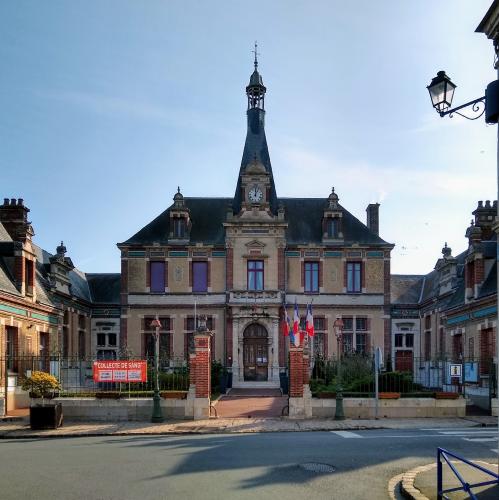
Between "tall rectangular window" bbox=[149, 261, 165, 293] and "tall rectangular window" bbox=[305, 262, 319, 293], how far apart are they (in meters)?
8.28

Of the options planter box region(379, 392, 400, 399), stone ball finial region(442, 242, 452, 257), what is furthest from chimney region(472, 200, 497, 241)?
planter box region(379, 392, 400, 399)

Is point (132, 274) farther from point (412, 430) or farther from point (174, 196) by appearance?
point (412, 430)

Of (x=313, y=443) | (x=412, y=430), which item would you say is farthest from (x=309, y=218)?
(x=313, y=443)

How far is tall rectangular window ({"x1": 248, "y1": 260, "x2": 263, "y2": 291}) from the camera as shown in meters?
36.8

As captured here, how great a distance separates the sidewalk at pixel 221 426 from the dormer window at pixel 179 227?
59.8 ft

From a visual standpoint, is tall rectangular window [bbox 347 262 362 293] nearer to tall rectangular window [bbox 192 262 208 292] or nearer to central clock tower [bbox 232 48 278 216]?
central clock tower [bbox 232 48 278 216]

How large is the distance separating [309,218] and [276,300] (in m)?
5.80

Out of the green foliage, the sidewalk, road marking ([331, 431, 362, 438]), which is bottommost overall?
the sidewalk

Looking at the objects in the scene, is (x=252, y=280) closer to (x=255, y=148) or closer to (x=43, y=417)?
(x=255, y=148)

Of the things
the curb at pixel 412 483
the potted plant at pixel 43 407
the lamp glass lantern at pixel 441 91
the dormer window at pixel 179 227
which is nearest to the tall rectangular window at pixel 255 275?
the dormer window at pixel 179 227

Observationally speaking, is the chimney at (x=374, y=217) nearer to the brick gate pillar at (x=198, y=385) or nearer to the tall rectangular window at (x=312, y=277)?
the tall rectangular window at (x=312, y=277)

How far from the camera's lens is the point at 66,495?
31.5 feet

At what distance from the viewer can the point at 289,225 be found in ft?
126

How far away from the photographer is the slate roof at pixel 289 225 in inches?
1481
